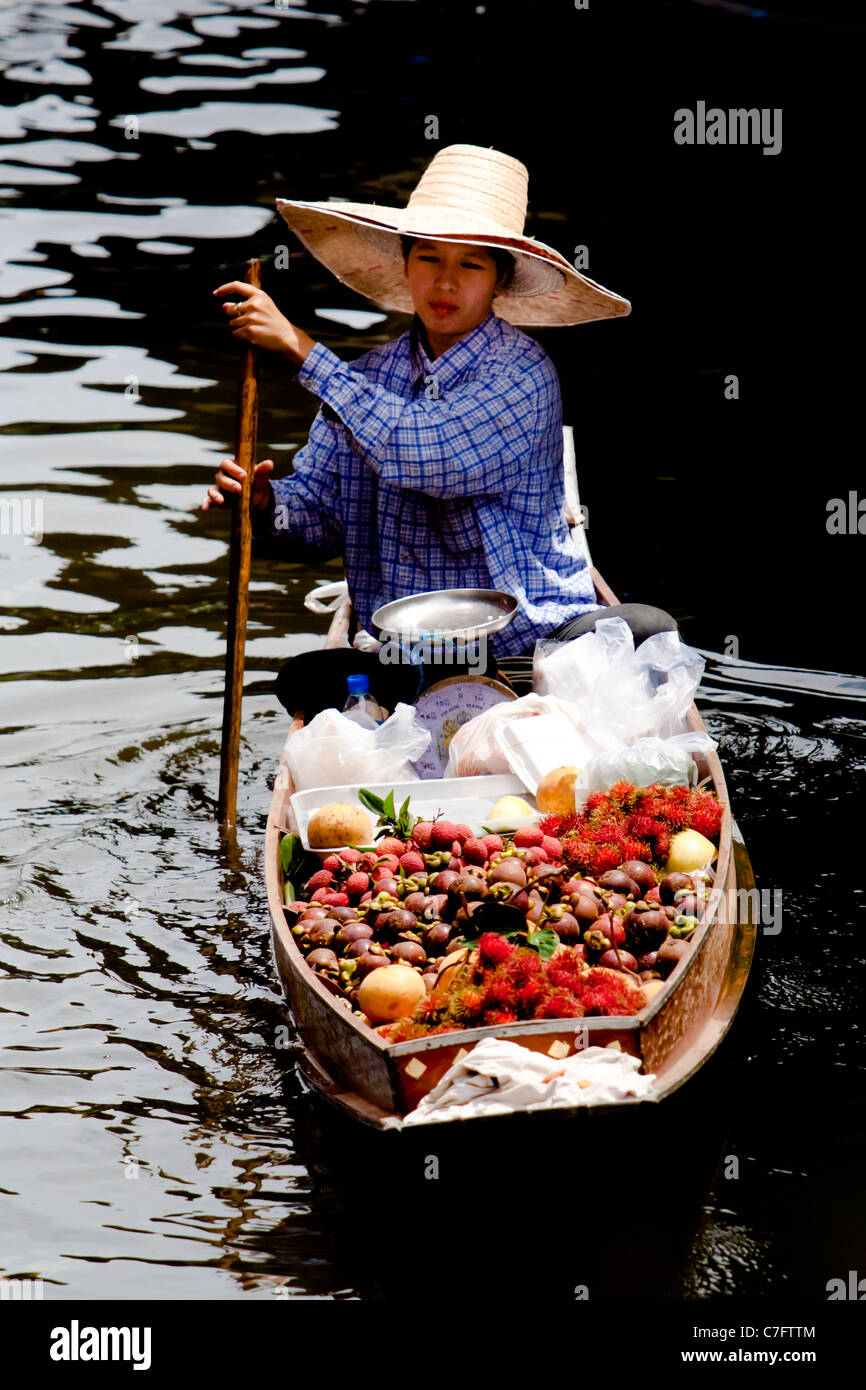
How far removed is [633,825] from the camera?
309 centimetres

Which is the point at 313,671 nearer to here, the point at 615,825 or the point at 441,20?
the point at 615,825

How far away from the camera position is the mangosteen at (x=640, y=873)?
2926 millimetres

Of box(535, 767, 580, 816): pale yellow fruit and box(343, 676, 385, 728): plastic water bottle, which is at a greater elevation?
box(343, 676, 385, 728): plastic water bottle

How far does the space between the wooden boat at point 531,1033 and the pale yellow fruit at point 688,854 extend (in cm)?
4

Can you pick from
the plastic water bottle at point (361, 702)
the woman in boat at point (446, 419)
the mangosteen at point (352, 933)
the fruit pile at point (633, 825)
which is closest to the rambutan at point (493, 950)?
the mangosteen at point (352, 933)

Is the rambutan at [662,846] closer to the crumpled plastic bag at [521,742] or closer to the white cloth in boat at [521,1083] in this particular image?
the crumpled plastic bag at [521,742]

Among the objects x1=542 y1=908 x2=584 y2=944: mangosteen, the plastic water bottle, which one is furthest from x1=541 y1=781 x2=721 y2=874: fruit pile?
the plastic water bottle

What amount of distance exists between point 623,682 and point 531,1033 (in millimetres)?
1368

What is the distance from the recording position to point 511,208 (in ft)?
13.0

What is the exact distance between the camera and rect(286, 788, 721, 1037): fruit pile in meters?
2.50

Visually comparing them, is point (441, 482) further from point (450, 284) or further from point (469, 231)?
point (469, 231)

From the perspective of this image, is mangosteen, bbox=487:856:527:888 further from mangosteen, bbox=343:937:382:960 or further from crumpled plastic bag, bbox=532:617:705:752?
crumpled plastic bag, bbox=532:617:705:752

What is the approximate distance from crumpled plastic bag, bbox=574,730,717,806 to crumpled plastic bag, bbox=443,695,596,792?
58 millimetres

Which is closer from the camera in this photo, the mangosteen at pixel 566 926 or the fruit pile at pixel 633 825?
the mangosteen at pixel 566 926
